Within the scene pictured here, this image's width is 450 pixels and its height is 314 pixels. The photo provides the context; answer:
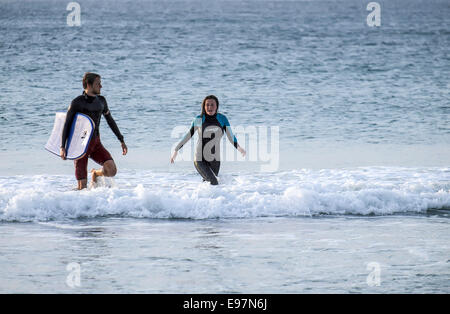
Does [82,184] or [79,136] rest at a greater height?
[79,136]

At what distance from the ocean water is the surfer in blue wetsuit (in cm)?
31

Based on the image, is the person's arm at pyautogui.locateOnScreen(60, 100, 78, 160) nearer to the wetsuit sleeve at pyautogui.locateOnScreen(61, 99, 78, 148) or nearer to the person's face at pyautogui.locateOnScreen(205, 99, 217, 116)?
the wetsuit sleeve at pyautogui.locateOnScreen(61, 99, 78, 148)

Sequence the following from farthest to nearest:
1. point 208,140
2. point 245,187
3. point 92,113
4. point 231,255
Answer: point 245,187 → point 208,140 → point 92,113 → point 231,255

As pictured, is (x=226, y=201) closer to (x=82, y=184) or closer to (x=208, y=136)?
(x=208, y=136)

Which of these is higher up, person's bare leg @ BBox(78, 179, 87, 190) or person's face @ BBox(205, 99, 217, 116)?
person's face @ BBox(205, 99, 217, 116)

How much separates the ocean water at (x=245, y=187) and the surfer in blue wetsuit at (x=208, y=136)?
31cm

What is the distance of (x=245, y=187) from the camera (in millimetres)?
10609

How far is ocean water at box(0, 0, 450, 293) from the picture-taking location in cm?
658

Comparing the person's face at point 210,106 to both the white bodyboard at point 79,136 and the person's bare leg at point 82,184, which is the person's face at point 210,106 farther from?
the person's bare leg at point 82,184

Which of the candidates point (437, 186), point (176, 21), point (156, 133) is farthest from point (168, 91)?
point (176, 21)

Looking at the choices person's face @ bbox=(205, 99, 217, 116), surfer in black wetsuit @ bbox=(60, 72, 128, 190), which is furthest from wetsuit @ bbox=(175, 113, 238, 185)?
surfer in black wetsuit @ bbox=(60, 72, 128, 190)

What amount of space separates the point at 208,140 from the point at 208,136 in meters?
0.06

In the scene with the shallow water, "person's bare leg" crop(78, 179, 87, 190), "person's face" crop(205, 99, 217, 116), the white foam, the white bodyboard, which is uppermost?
"person's face" crop(205, 99, 217, 116)

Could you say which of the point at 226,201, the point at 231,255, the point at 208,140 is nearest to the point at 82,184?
the point at 208,140
